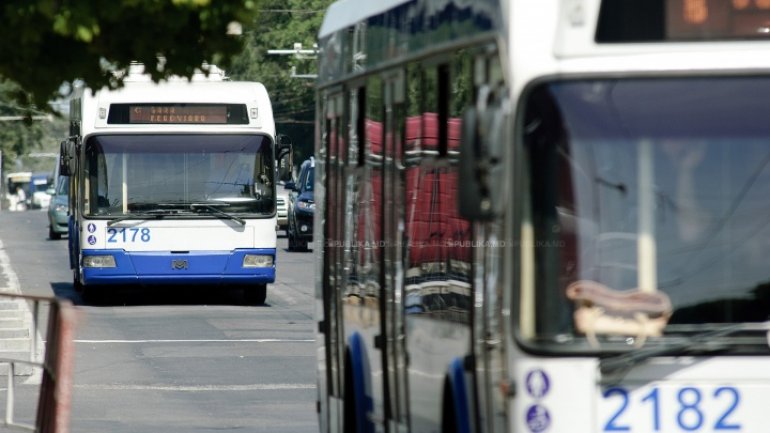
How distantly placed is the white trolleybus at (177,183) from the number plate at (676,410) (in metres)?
19.4

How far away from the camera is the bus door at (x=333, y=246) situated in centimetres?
1085

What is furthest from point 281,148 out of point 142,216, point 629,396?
point 629,396

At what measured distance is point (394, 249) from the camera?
8.97 metres

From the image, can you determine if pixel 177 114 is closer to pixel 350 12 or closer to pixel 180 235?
pixel 180 235

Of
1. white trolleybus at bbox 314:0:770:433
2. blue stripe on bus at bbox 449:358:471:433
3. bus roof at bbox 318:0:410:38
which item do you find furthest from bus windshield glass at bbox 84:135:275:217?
white trolleybus at bbox 314:0:770:433

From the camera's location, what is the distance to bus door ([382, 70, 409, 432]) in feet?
28.9

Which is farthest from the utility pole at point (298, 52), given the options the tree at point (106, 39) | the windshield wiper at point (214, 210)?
the tree at point (106, 39)

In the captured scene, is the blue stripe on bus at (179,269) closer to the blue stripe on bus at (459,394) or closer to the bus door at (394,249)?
the bus door at (394,249)

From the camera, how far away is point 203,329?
23641mm

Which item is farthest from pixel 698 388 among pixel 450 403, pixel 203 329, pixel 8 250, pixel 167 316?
pixel 8 250

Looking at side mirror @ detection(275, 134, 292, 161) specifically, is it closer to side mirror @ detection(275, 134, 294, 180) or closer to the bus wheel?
side mirror @ detection(275, 134, 294, 180)

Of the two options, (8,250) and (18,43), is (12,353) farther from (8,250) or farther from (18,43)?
(8,250)

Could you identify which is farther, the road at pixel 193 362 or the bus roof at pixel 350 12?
the road at pixel 193 362

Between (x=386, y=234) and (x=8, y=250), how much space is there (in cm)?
3928
